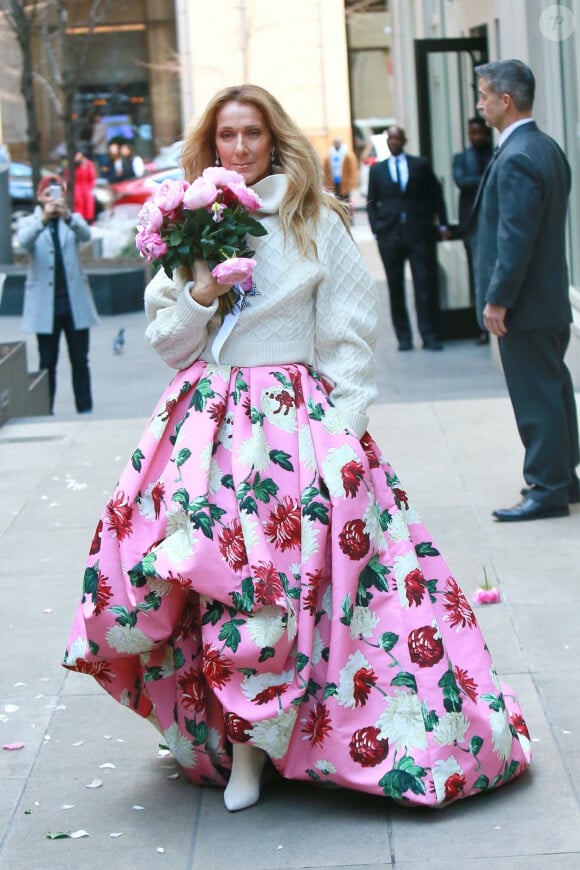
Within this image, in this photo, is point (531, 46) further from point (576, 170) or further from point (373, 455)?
point (373, 455)

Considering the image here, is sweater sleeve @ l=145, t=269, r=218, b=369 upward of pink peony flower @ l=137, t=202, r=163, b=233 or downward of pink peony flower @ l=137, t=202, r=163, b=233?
downward

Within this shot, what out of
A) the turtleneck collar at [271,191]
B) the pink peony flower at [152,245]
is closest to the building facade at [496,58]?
the turtleneck collar at [271,191]

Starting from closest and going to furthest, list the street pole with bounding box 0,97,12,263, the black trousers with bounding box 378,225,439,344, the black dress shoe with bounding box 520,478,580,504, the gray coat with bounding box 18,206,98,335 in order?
1. the black dress shoe with bounding box 520,478,580,504
2. the gray coat with bounding box 18,206,98,335
3. the black trousers with bounding box 378,225,439,344
4. the street pole with bounding box 0,97,12,263

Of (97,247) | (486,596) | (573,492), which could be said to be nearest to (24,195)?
(97,247)

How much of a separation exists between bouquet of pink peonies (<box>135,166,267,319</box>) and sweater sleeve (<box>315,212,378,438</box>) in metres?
0.22

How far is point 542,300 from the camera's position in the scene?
617 cm

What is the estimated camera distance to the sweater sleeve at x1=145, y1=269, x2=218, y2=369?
141 inches

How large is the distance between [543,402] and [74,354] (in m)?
5.14

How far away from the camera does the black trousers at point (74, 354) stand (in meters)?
10.6

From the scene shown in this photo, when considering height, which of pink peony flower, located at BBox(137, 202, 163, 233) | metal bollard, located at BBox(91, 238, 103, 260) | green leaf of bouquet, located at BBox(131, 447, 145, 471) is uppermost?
pink peony flower, located at BBox(137, 202, 163, 233)

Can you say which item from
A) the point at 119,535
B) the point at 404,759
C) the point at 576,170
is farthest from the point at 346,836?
the point at 576,170

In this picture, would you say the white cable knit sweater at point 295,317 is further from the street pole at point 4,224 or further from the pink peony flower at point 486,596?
the street pole at point 4,224

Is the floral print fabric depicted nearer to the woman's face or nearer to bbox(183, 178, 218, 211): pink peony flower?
bbox(183, 178, 218, 211): pink peony flower

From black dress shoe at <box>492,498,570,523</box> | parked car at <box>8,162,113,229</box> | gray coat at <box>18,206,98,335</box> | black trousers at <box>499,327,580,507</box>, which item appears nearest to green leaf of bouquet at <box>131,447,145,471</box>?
black trousers at <box>499,327,580,507</box>
